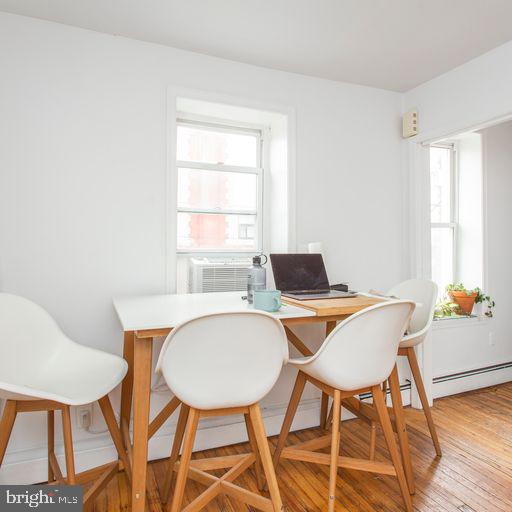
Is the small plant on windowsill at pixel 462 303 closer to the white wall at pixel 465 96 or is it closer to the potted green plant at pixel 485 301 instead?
the potted green plant at pixel 485 301

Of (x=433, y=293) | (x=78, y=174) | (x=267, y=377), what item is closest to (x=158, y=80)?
(x=78, y=174)

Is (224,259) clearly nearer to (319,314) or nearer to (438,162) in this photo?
(319,314)

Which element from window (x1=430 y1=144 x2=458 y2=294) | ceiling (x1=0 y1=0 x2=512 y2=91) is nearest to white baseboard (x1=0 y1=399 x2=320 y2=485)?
window (x1=430 y1=144 x2=458 y2=294)

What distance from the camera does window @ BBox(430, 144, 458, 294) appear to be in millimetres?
3457

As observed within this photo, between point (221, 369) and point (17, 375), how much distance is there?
3.08ft

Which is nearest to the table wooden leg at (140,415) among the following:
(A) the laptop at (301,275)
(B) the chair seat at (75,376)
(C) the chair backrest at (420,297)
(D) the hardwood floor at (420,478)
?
(B) the chair seat at (75,376)

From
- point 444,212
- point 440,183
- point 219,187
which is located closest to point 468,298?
point 444,212

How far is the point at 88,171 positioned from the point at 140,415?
1.36 m

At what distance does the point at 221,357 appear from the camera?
4.29 ft

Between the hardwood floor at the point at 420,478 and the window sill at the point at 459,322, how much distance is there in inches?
29.5

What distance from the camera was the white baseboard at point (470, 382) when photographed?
2.99 meters

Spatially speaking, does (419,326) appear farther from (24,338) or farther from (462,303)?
(24,338)

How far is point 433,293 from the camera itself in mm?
2236

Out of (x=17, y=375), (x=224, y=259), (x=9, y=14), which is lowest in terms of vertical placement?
(x=17, y=375)
